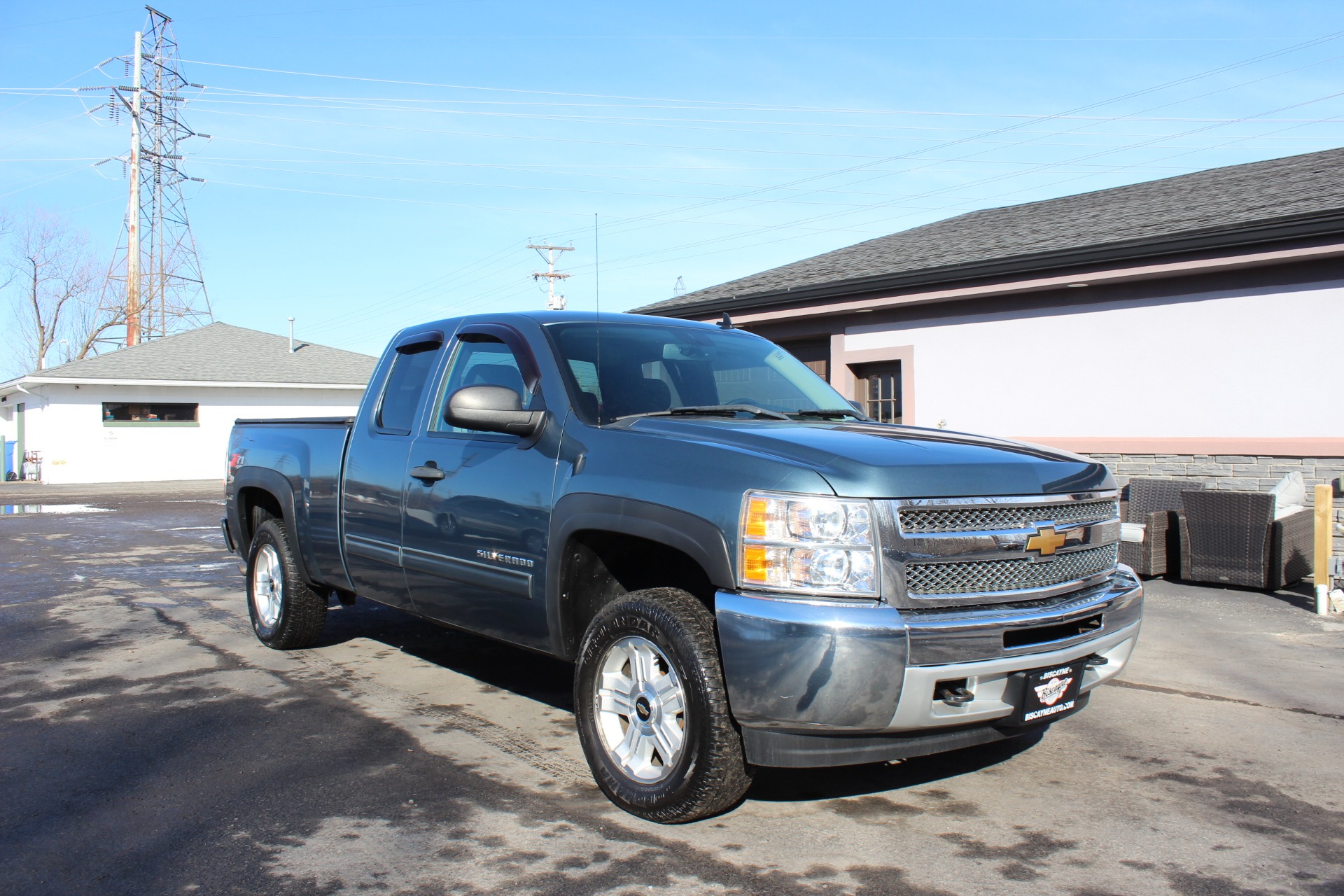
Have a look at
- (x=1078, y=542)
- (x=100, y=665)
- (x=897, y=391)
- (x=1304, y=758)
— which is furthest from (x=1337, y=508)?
(x=100, y=665)

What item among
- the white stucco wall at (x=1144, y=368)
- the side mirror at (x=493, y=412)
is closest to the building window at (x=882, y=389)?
the white stucco wall at (x=1144, y=368)

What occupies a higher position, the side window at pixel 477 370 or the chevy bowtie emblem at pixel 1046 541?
the side window at pixel 477 370

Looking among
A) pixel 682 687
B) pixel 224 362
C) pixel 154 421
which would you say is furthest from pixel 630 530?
pixel 224 362

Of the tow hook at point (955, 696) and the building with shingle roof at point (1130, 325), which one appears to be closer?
the tow hook at point (955, 696)

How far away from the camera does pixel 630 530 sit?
151 inches

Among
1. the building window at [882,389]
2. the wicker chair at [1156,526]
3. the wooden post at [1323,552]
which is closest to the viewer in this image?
the wooden post at [1323,552]

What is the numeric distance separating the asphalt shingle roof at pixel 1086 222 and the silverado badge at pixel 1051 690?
7.76 metres

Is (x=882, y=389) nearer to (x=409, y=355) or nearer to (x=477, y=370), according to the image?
(x=409, y=355)

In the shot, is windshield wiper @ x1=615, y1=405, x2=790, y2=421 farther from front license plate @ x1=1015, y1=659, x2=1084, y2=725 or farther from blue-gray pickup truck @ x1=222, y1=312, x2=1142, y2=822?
front license plate @ x1=1015, y1=659, x2=1084, y2=725

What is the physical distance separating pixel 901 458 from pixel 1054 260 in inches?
338

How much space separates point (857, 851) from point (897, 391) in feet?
33.7

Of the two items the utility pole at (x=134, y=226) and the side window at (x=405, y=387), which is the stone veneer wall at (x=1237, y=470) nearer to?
the side window at (x=405, y=387)

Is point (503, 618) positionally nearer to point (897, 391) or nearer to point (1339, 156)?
point (897, 391)

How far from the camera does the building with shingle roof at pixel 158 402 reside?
3148cm
